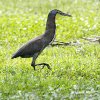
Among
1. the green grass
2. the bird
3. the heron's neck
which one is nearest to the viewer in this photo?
the green grass

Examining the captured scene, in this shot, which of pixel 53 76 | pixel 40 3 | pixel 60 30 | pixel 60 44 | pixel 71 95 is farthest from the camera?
pixel 40 3

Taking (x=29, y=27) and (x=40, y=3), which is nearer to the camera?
(x=29, y=27)

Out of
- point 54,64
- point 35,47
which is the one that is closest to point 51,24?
point 35,47

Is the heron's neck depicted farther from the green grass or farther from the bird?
the green grass

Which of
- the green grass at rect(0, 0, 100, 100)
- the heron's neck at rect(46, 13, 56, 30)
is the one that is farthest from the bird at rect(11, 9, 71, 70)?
the green grass at rect(0, 0, 100, 100)

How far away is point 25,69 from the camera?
35.7 feet

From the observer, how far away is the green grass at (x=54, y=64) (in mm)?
9011

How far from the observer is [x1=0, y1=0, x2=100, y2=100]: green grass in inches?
355

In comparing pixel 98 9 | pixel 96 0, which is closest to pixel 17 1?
pixel 96 0

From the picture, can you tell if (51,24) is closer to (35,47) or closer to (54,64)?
(35,47)

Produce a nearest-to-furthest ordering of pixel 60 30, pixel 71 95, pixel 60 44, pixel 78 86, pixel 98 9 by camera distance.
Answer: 1. pixel 71 95
2. pixel 78 86
3. pixel 60 44
4. pixel 60 30
5. pixel 98 9

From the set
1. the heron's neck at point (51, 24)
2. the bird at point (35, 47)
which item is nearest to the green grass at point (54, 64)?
the heron's neck at point (51, 24)

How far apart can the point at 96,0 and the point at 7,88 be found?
17.0m

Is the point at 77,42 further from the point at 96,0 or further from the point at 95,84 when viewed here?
the point at 96,0
